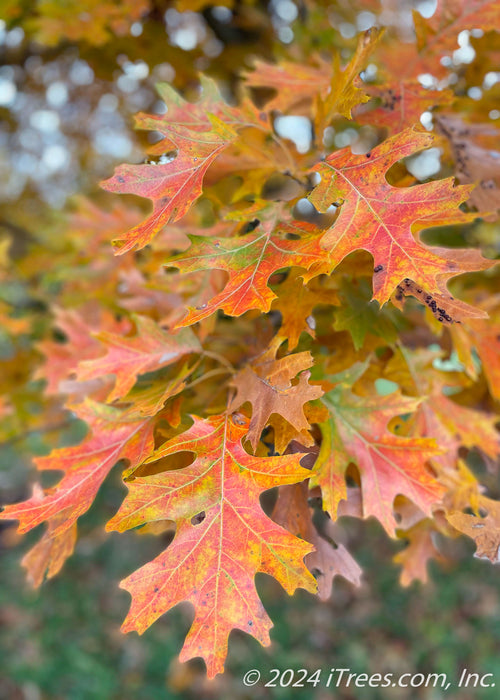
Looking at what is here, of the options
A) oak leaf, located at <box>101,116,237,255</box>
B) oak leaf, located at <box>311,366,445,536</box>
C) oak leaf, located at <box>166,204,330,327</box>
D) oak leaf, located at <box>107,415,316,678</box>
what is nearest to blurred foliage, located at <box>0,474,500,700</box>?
oak leaf, located at <box>311,366,445,536</box>

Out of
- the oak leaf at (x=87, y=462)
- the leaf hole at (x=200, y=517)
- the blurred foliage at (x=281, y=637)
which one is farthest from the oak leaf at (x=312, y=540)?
the blurred foliage at (x=281, y=637)

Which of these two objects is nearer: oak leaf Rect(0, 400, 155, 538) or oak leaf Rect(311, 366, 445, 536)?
oak leaf Rect(0, 400, 155, 538)

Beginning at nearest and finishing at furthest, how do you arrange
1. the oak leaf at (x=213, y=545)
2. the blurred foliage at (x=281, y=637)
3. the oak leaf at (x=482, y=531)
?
the oak leaf at (x=213, y=545)
the oak leaf at (x=482, y=531)
the blurred foliage at (x=281, y=637)

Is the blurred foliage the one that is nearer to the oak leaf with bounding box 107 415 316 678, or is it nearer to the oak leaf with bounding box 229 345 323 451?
the oak leaf with bounding box 107 415 316 678

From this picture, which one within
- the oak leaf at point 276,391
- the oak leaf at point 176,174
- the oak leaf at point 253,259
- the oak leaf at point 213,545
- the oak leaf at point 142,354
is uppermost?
the oak leaf at point 176,174

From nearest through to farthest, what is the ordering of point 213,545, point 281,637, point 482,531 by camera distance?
point 213,545, point 482,531, point 281,637

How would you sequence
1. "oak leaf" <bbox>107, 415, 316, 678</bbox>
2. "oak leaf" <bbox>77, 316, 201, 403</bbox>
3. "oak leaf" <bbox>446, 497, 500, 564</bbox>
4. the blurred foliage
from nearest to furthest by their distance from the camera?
1. "oak leaf" <bbox>107, 415, 316, 678</bbox>
2. "oak leaf" <bbox>446, 497, 500, 564</bbox>
3. "oak leaf" <bbox>77, 316, 201, 403</bbox>
4. the blurred foliage

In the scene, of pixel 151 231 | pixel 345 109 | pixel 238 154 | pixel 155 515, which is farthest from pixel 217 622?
pixel 238 154

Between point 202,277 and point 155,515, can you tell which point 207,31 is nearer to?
point 202,277

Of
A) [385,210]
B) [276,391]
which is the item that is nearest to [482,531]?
[276,391]

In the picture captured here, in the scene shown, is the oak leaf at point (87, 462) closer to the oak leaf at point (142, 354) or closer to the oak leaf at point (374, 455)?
the oak leaf at point (142, 354)

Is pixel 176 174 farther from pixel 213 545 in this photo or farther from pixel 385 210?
pixel 213 545
